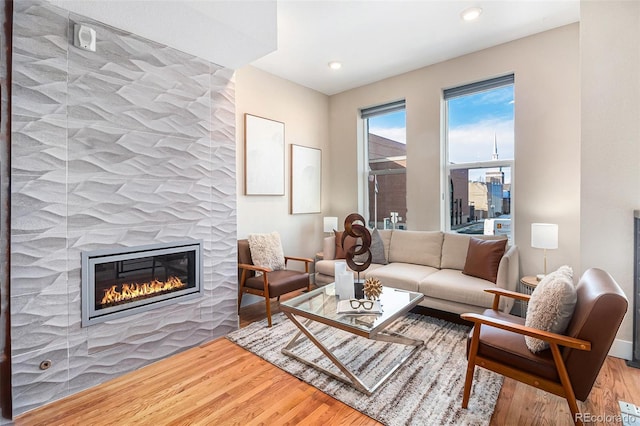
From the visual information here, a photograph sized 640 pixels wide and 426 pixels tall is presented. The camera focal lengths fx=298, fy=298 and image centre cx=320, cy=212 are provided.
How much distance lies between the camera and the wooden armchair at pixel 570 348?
4.71ft

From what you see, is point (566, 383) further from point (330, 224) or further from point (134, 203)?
point (330, 224)

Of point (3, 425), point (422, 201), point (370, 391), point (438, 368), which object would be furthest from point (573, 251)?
point (3, 425)

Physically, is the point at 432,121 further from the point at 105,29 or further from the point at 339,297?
the point at 105,29

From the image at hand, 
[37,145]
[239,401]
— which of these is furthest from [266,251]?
[37,145]

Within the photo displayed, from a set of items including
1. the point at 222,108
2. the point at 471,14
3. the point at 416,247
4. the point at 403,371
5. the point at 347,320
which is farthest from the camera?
the point at 416,247

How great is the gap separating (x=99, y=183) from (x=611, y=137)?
4036 mm

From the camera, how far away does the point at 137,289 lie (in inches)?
97.3

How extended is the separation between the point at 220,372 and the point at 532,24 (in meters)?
4.39

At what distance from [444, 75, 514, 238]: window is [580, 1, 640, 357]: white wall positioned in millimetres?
990

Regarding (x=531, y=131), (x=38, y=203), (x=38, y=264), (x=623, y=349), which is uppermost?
(x=531, y=131)

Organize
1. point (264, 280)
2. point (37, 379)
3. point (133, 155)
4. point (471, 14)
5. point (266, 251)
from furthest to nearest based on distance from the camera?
point (266, 251), point (264, 280), point (471, 14), point (133, 155), point (37, 379)

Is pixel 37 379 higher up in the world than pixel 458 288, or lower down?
lower down

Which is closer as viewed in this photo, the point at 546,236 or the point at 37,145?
the point at 37,145

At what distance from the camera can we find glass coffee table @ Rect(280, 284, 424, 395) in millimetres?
2045
